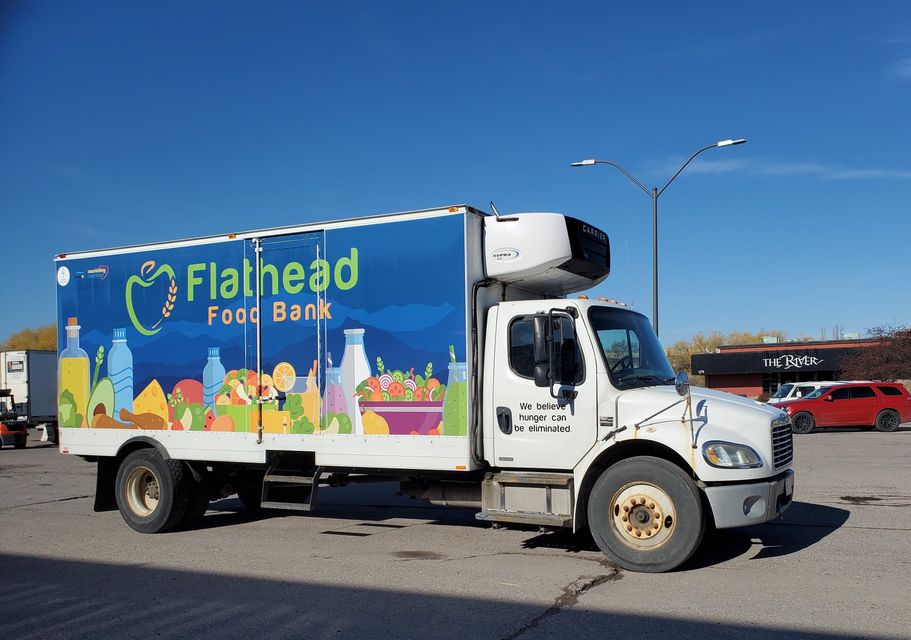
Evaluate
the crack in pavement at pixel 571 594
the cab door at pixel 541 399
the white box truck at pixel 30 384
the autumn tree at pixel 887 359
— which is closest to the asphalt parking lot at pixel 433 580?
the crack in pavement at pixel 571 594

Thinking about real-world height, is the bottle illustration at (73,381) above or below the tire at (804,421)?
above

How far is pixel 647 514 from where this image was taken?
710 cm

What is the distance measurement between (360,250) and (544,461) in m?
→ 2.97

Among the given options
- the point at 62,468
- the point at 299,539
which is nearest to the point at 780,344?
the point at 62,468

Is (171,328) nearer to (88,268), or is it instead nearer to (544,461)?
(88,268)

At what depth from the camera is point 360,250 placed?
8.58 m

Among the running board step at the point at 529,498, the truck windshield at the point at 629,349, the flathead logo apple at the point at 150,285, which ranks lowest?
the running board step at the point at 529,498

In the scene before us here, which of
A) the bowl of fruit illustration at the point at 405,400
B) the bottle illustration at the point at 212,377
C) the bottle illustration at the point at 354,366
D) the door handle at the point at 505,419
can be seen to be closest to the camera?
the door handle at the point at 505,419

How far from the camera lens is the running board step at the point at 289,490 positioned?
29.3 ft

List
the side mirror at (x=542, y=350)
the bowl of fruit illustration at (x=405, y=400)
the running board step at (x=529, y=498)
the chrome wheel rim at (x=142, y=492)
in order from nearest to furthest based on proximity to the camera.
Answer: the side mirror at (x=542, y=350) < the running board step at (x=529, y=498) < the bowl of fruit illustration at (x=405, y=400) < the chrome wheel rim at (x=142, y=492)

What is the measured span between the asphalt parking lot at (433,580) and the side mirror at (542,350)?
177cm

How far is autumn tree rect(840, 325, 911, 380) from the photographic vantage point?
38.8 metres

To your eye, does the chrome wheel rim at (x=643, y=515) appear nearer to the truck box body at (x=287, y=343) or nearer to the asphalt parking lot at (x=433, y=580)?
the asphalt parking lot at (x=433, y=580)

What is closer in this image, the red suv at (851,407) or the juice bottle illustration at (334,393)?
the juice bottle illustration at (334,393)
